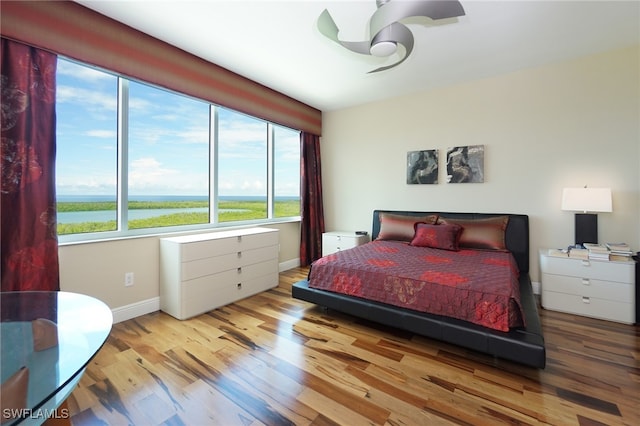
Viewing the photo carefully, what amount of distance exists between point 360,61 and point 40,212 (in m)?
3.11

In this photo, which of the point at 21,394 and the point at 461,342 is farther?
the point at 461,342

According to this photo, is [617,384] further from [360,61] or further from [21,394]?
[360,61]

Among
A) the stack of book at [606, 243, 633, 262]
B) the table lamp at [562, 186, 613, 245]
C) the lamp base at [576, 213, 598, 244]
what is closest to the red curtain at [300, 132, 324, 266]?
the table lamp at [562, 186, 613, 245]

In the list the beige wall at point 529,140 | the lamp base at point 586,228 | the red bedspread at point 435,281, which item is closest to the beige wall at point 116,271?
the red bedspread at point 435,281

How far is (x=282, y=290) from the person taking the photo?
339 centimetres

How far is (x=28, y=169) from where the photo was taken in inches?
75.6

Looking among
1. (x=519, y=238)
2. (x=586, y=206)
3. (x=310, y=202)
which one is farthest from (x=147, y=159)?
(x=586, y=206)

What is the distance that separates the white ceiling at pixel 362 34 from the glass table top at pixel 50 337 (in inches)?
86.3

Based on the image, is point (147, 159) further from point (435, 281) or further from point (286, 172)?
point (435, 281)

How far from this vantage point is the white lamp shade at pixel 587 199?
261 cm

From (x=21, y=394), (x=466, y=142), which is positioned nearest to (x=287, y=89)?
(x=466, y=142)

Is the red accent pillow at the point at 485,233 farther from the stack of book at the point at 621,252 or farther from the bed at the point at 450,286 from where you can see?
the stack of book at the point at 621,252

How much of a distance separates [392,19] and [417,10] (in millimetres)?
157

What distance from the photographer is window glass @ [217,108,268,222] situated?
11.5ft
